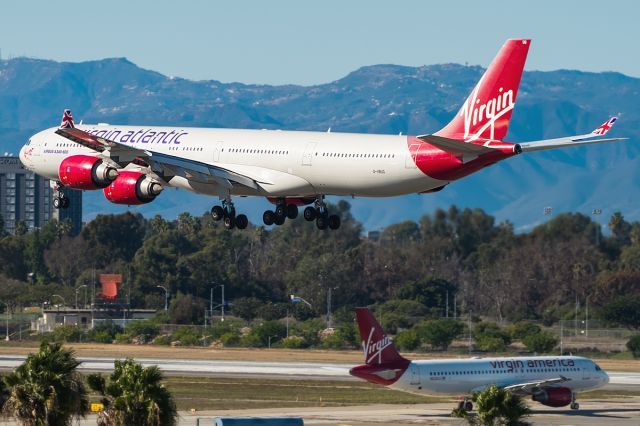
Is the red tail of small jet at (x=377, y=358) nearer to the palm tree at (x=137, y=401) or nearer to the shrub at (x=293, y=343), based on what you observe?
the palm tree at (x=137, y=401)

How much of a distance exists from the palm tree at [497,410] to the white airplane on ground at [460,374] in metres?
35.7

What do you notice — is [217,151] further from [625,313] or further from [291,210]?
[625,313]

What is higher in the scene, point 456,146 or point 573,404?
point 456,146

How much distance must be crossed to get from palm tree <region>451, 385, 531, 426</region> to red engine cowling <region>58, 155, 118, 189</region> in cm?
3019

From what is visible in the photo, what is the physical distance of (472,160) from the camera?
7400 centimetres

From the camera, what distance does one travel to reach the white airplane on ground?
97.8m

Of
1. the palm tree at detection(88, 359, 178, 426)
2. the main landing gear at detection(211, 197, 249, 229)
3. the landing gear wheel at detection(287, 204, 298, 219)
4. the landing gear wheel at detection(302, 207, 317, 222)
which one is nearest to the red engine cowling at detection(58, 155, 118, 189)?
the main landing gear at detection(211, 197, 249, 229)

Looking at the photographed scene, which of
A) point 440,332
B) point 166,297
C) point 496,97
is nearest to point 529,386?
point 496,97

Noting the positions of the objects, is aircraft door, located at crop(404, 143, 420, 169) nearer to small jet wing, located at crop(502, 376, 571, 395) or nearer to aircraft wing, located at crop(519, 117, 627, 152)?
aircraft wing, located at crop(519, 117, 627, 152)

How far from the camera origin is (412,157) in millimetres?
75250

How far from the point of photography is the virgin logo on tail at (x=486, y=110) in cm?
7500

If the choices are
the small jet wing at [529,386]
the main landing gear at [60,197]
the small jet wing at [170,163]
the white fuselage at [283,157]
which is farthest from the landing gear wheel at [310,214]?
the small jet wing at [529,386]

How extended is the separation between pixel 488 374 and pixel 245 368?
3071 centimetres

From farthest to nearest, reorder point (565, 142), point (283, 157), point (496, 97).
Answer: point (283, 157)
point (496, 97)
point (565, 142)
